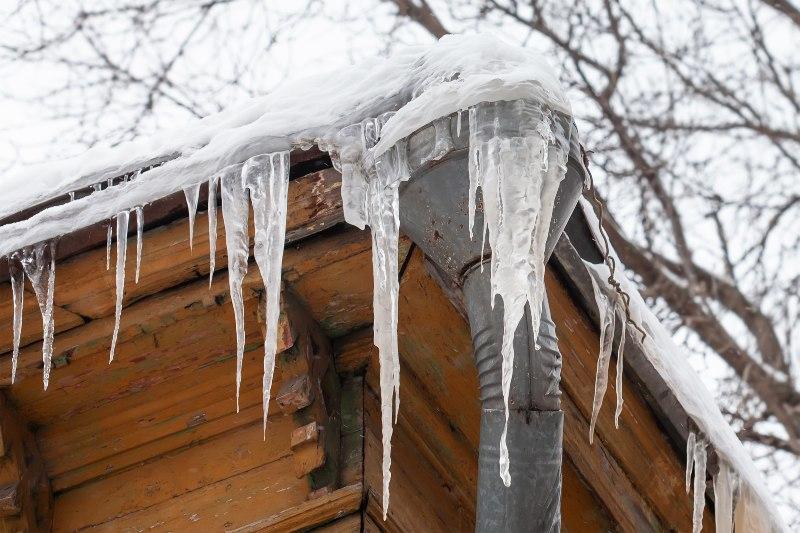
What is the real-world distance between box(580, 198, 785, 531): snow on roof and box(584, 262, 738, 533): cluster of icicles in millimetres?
28

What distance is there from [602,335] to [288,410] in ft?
2.41

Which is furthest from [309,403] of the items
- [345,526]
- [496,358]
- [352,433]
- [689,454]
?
[689,454]

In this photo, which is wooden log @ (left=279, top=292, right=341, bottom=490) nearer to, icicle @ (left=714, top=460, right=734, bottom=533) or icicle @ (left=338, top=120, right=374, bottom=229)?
icicle @ (left=338, top=120, right=374, bottom=229)

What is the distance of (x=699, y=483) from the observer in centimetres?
254

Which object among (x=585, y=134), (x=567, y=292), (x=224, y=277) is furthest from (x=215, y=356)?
Answer: (x=585, y=134)

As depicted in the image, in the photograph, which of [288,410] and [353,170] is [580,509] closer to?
[288,410]

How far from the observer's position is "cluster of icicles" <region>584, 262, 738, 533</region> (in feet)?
7.94

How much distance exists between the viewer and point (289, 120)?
Answer: 2250 millimetres

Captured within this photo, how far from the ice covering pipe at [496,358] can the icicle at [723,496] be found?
74cm

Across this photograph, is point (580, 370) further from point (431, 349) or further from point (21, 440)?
point (21, 440)

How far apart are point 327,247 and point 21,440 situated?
0.94 m

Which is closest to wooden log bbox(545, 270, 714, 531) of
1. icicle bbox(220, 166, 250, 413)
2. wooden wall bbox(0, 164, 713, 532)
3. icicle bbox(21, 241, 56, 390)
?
wooden wall bbox(0, 164, 713, 532)

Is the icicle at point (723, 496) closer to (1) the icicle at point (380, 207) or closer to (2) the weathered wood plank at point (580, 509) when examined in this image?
(2) the weathered wood plank at point (580, 509)

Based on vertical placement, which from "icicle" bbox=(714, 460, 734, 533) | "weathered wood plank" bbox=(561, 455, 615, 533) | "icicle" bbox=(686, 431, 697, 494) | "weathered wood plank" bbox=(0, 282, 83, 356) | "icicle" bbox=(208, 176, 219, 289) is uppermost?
"weathered wood plank" bbox=(0, 282, 83, 356)
